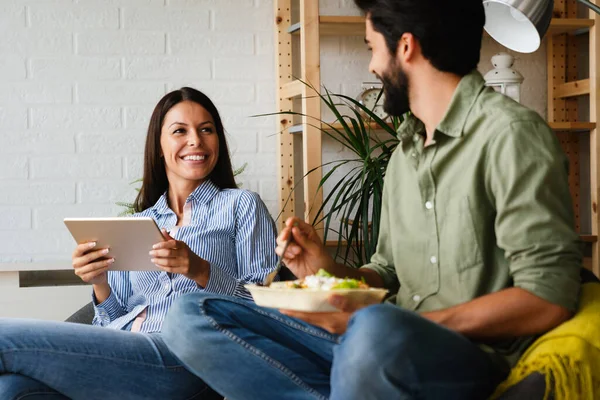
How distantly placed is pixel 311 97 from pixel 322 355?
1.75m

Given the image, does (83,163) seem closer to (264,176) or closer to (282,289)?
(264,176)

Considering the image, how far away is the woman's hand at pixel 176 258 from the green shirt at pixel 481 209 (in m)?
0.56

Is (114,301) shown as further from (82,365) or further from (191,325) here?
(191,325)

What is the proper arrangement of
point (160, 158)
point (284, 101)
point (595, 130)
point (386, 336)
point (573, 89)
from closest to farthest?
1. point (386, 336)
2. point (160, 158)
3. point (595, 130)
4. point (284, 101)
5. point (573, 89)

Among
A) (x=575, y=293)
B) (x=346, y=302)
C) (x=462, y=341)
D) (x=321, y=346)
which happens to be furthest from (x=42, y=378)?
(x=575, y=293)

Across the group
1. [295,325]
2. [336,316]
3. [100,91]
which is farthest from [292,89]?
[336,316]

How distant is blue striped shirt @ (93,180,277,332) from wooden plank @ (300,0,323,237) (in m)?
0.86

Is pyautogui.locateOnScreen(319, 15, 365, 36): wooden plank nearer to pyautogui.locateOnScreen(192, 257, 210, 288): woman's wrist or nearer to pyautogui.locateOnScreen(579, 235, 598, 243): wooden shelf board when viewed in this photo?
pyautogui.locateOnScreen(579, 235, 598, 243): wooden shelf board

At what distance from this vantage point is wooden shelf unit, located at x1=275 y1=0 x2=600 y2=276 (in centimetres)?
343

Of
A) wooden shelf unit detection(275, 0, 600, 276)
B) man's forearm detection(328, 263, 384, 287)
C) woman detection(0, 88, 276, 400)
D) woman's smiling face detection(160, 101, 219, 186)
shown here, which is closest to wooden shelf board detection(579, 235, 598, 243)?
wooden shelf unit detection(275, 0, 600, 276)

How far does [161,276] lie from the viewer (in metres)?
2.47

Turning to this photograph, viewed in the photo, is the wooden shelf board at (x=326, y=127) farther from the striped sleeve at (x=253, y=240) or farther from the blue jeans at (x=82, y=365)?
the blue jeans at (x=82, y=365)

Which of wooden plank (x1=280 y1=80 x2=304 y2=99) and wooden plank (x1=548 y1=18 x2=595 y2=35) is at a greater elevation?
wooden plank (x1=548 y1=18 x2=595 y2=35)

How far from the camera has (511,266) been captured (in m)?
1.57
